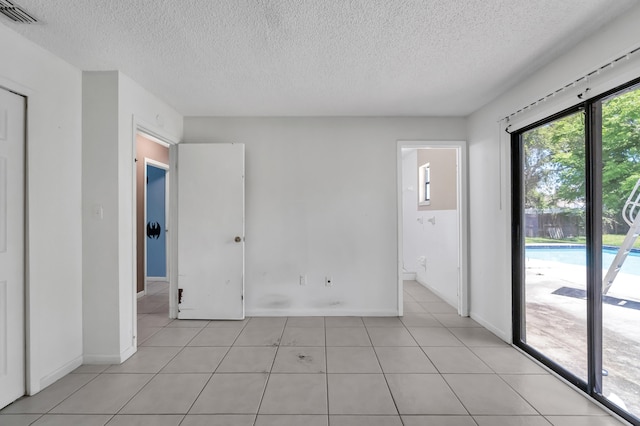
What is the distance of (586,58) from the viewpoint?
2.01 metres

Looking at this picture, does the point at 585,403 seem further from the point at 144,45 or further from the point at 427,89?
the point at 144,45

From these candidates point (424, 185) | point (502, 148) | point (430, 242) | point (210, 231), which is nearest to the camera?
point (502, 148)

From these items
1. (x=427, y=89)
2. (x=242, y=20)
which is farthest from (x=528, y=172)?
(x=242, y=20)

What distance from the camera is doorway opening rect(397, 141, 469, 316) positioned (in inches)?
142

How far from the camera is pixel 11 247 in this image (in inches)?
77.2

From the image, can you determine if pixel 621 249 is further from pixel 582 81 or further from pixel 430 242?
pixel 430 242

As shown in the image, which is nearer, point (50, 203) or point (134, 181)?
point (50, 203)

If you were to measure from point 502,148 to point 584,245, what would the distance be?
3.99 ft

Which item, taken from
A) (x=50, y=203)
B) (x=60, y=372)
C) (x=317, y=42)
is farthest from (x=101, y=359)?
(x=317, y=42)

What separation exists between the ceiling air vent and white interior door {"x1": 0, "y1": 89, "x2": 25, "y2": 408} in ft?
1.50

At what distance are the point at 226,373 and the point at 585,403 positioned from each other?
2.48 meters

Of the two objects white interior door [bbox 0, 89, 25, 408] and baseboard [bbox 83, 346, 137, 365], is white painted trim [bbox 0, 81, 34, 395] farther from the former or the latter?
baseboard [bbox 83, 346, 137, 365]

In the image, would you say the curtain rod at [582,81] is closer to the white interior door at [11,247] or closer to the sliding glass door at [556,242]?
the sliding glass door at [556,242]

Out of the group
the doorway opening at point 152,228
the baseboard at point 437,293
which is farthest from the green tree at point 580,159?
the doorway opening at point 152,228
